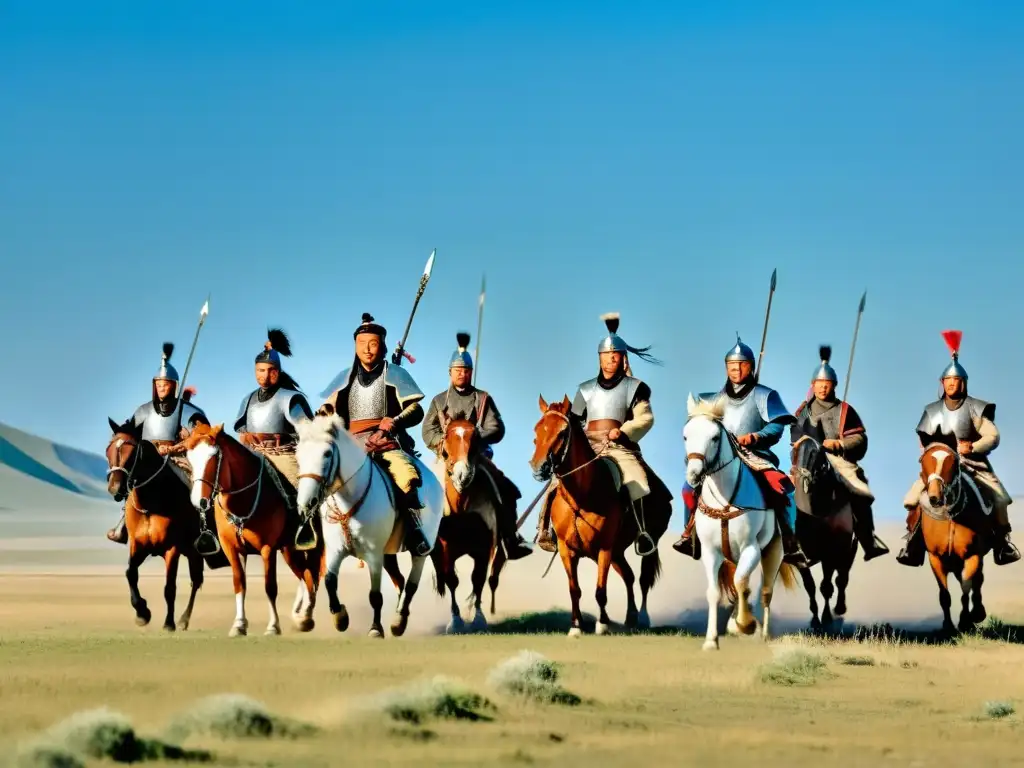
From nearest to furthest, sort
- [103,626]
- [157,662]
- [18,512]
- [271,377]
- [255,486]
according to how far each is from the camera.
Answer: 1. [157,662]
2. [255,486]
3. [271,377]
4. [103,626]
5. [18,512]

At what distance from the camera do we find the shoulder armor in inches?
865

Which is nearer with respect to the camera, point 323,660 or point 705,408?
point 323,660

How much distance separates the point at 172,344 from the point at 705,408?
25.2 feet

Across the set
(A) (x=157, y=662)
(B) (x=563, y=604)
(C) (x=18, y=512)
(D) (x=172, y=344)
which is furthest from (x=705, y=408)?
(C) (x=18, y=512)

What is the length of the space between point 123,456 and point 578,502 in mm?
5017

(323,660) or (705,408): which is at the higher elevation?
(705,408)

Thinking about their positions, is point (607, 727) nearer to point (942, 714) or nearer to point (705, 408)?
point (942, 714)

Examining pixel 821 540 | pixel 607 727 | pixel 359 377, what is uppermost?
pixel 359 377

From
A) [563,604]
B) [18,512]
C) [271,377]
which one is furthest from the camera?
[18,512]

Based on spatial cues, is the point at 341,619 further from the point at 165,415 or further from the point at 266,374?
the point at 165,415

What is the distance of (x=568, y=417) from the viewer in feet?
69.6

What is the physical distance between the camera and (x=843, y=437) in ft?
80.0

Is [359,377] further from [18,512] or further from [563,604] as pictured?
[18,512]

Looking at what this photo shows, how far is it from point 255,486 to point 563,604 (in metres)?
12.4
